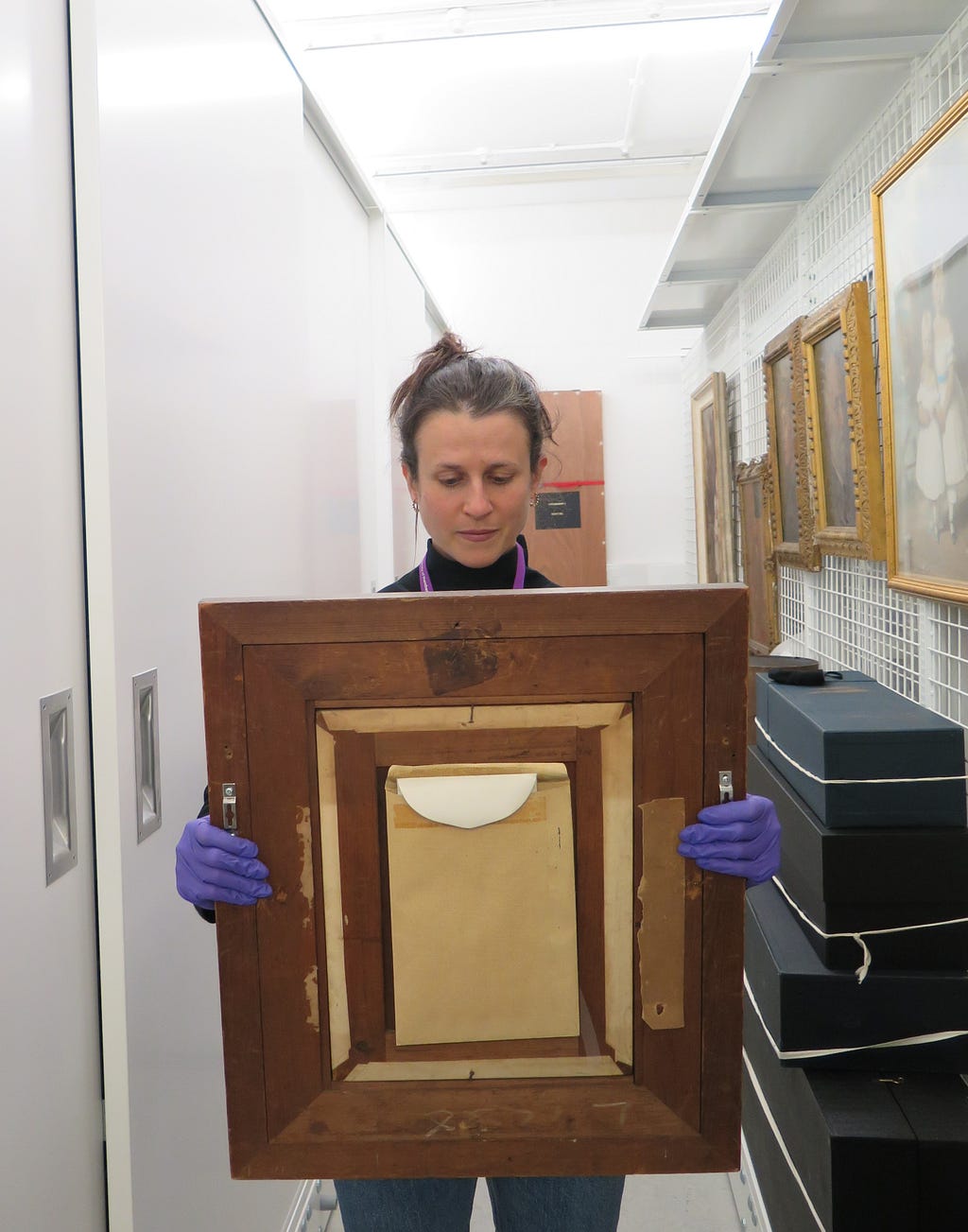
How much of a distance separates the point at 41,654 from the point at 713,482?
3.06m

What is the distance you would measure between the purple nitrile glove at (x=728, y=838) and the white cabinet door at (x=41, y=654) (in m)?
0.71

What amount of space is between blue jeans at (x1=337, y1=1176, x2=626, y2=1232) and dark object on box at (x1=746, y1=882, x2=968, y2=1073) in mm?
364

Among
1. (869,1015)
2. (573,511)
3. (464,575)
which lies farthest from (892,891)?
(573,511)

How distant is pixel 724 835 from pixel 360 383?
8.17 ft

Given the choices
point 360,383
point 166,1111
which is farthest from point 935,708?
point 360,383

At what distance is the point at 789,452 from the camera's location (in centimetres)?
242

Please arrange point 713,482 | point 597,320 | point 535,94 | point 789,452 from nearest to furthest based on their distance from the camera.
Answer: point 789,452 → point 713,482 → point 535,94 → point 597,320

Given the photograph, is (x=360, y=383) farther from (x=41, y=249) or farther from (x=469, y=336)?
(x=469, y=336)

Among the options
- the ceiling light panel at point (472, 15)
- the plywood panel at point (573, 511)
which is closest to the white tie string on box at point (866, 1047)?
the ceiling light panel at point (472, 15)

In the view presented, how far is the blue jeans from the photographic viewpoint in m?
1.08

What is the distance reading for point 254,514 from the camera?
1688 millimetres

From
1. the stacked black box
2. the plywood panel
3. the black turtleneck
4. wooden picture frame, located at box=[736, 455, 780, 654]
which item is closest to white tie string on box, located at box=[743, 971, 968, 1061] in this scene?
the stacked black box

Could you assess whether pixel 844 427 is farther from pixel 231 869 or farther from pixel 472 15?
pixel 472 15

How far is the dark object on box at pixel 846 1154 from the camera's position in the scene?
3.80ft
